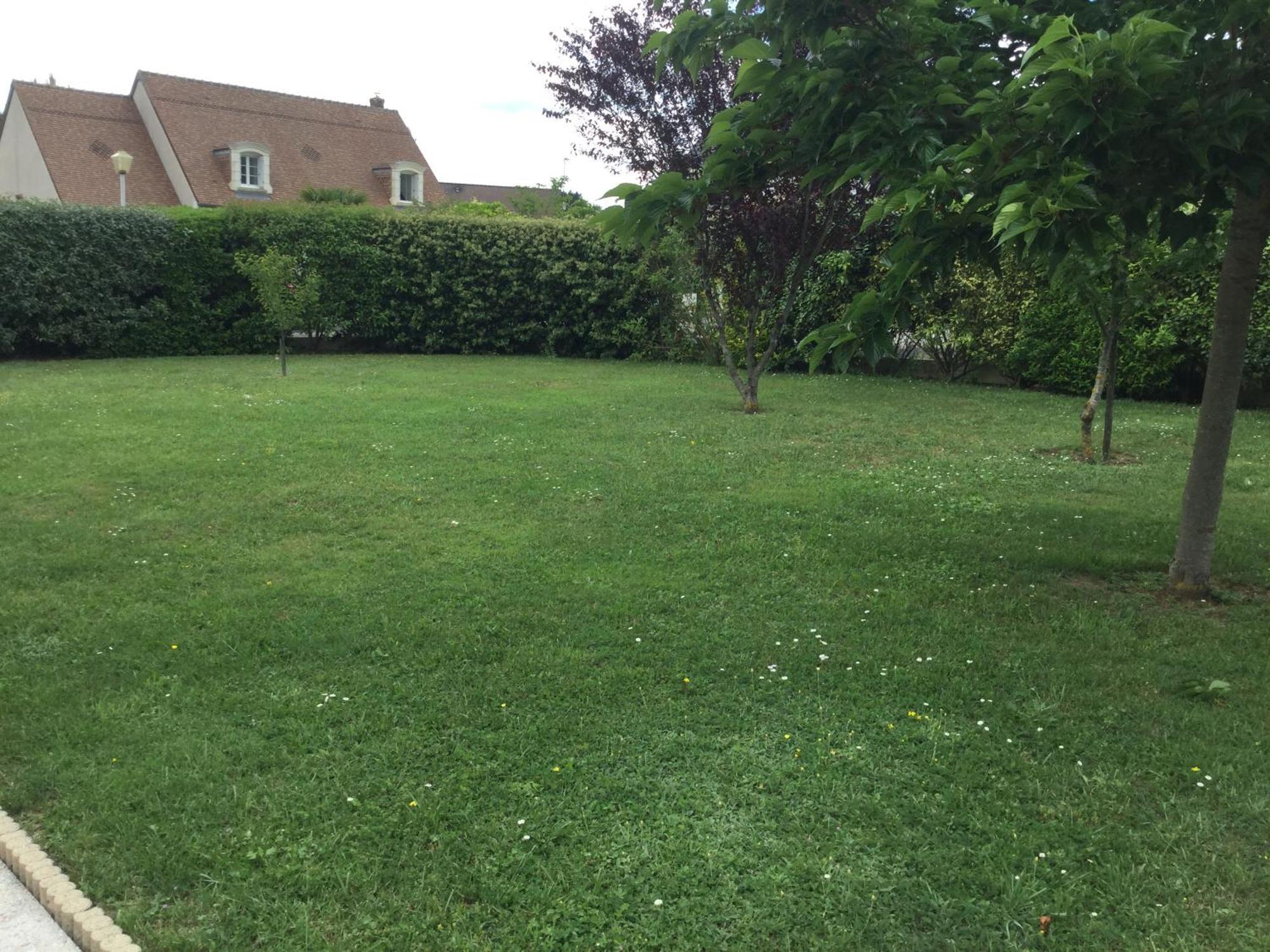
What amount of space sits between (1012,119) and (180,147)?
2939 centimetres

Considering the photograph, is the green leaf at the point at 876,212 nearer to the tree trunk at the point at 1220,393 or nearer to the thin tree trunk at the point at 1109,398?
the tree trunk at the point at 1220,393

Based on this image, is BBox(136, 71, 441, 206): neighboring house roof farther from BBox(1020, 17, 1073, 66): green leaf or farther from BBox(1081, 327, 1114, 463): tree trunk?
BBox(1020, 17, 1073, 66): green leaf

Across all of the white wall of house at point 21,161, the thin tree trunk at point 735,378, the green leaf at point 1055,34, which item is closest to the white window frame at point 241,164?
the white wall of house at point 21,161

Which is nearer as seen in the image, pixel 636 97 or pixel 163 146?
pixel 636 97

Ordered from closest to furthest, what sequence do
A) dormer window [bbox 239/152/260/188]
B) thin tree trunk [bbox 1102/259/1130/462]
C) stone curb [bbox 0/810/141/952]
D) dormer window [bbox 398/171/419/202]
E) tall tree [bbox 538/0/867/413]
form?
stone curb [bbox 0/810/141/952] → thin tree trunk [bbox 1102/259/1130/462] → tall tree [bbox 538/0/867/413] → dormer window [bbox 239/152/260/188] → dormer window [bbox 398/171/419/202]

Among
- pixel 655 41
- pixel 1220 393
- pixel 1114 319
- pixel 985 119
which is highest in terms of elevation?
pixel 655 41

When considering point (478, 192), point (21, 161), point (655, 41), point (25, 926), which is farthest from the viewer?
point (478, 192)

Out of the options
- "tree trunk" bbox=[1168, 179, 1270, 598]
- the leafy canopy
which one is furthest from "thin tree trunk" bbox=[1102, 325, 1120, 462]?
the leafy canopy

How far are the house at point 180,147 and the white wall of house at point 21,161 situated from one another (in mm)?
47

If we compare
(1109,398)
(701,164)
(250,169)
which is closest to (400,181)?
(250,169)

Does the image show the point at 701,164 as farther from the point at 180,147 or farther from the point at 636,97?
the point at 180,147

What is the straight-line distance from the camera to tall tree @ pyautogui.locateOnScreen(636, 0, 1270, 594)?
2.91 m

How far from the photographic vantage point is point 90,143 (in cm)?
2775

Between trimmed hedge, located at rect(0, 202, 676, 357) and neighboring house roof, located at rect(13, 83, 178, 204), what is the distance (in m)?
12.3
